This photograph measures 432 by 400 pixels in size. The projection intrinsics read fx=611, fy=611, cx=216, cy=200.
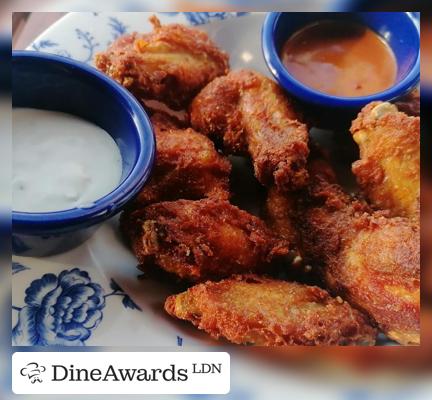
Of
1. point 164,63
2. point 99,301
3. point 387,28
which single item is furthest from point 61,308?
point 387,28

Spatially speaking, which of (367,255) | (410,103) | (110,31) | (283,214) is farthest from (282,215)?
(110,31)

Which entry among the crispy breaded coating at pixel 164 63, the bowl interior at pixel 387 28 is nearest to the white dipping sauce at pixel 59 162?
the crispy breaded coating at pixel 164 63

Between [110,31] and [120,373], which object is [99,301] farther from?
[110,31]

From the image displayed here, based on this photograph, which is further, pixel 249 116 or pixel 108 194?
pixel 249 116

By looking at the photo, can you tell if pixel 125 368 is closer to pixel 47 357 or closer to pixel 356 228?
pixel 47 357

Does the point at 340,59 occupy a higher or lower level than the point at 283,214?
higher

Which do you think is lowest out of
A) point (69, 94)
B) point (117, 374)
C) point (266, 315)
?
point (117, 374)

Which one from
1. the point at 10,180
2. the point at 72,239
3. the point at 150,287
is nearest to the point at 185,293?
the point at 150,287
